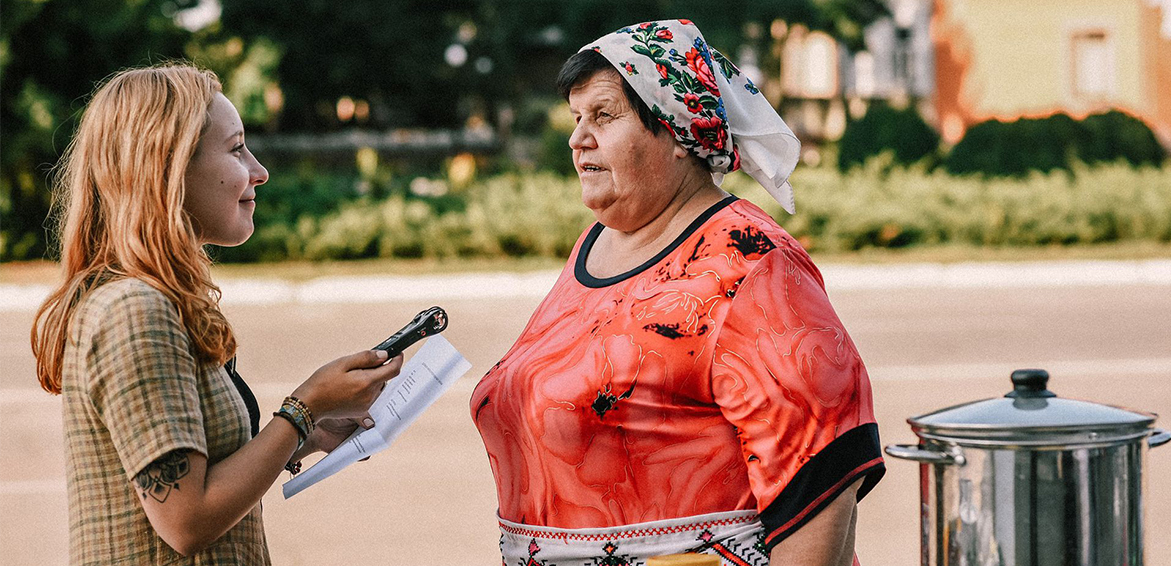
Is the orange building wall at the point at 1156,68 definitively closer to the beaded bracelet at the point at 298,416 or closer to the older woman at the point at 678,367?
the older woman at the point at 678,367

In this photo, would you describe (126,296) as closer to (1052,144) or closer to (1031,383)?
(1031,383)

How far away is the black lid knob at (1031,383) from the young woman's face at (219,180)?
1423mm

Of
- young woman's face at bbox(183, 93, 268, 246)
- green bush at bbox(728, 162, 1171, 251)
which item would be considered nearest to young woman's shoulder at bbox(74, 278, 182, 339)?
young woman's face at bbox(183, 93, 268, 246)

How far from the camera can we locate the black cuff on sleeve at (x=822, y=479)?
7.09 feet

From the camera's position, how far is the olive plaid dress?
2018mm

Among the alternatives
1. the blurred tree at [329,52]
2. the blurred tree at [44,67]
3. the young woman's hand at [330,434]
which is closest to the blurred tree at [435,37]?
the blurred tree at [329,52]

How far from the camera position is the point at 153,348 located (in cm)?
203

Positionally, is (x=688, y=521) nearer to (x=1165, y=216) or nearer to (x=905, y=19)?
(x=1165, y=216)

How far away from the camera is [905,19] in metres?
31.9

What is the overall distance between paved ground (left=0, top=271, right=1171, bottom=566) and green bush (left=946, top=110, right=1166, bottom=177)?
5950 millimetres

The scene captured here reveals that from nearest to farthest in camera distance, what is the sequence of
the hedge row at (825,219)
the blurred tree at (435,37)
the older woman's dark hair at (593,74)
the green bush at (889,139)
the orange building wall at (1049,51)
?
the older woman's dark hair at (593,74) → the hedge row at (825,219) → the green bush at (889,139) → the blurred tree at (435,37) → the orange building wall at (1049,51)

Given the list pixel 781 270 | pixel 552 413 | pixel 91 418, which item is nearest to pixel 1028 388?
pixel 781 270

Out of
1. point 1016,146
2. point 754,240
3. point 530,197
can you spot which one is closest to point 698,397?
point 754,240

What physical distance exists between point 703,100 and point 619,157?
216 millimetres
